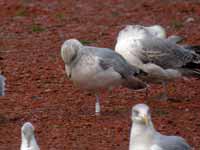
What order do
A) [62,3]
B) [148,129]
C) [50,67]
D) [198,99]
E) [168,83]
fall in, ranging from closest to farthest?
[148,129], [198,99], [168,83], [50,67], [62,3]

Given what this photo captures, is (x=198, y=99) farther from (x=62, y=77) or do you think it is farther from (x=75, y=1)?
(x=75, y=1)

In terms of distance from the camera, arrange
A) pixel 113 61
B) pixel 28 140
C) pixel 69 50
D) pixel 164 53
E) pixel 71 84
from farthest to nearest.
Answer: pixel 71 84
pixel 164 53
pixel 113 61
pixel 69 50
pixel 28 140

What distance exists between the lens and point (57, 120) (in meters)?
12.0

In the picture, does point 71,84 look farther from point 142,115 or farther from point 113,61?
point 142,115

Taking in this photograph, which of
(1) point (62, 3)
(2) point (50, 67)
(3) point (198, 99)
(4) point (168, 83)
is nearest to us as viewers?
(3) point (198, 99)

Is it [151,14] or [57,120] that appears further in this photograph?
[151,14]

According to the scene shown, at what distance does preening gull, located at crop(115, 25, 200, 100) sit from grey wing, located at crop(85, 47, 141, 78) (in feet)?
1.95

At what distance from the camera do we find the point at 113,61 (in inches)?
486

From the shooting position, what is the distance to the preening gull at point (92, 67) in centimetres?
1205

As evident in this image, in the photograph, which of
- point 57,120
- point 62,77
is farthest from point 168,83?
point 57,120

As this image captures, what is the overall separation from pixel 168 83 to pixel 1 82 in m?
2.98

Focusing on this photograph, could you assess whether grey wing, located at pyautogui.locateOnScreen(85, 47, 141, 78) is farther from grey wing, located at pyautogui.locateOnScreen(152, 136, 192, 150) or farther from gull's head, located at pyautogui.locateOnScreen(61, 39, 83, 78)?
grey wing, located at pyautogui.locateOnScreen(152, 136, 192, 150)

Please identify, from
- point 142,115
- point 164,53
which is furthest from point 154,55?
point 142,115

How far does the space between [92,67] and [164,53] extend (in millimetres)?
1747
